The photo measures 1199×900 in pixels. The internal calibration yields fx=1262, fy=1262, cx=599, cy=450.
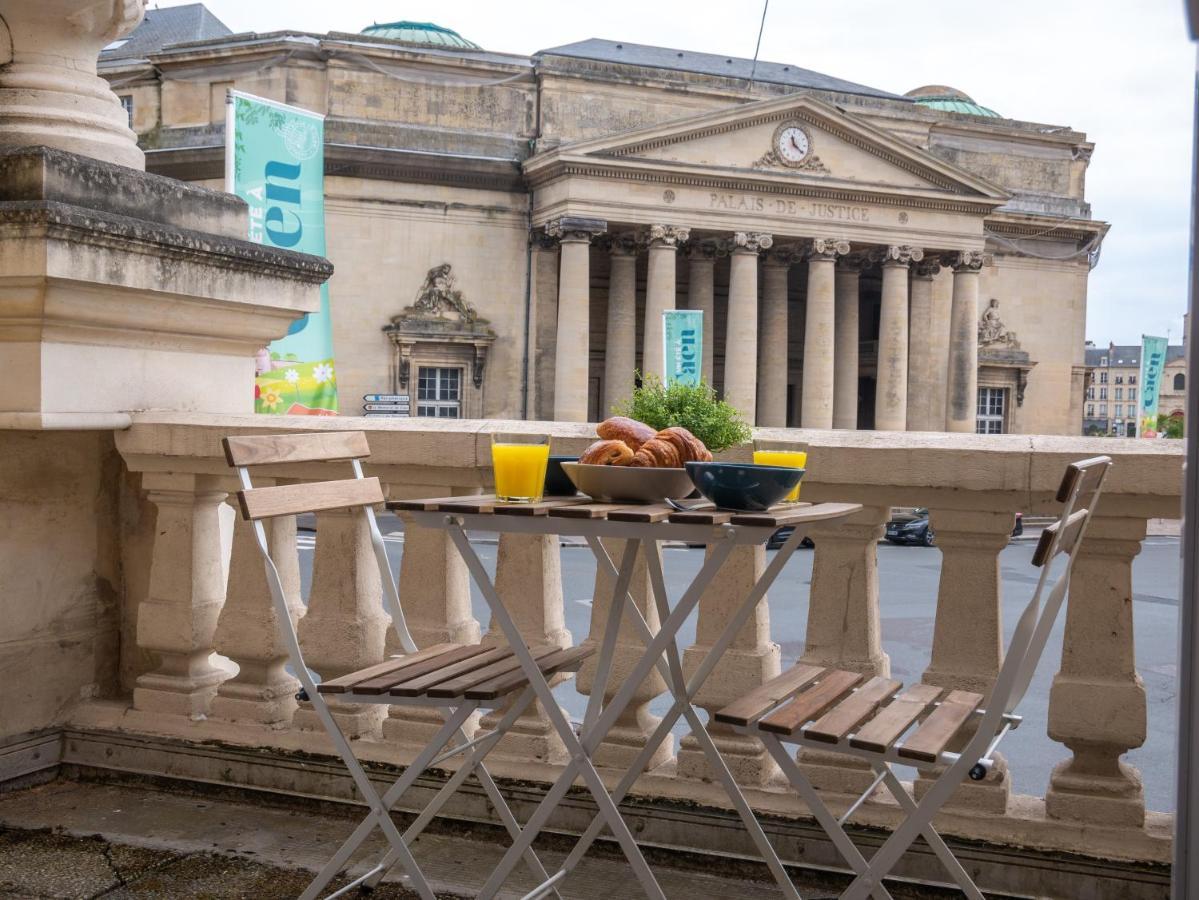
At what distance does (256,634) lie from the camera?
3.90 metres

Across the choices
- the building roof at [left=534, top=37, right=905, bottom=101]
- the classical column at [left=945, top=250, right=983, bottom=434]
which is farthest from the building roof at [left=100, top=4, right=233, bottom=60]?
the classical column at [left=945, top=250, right=983, bottom=434]

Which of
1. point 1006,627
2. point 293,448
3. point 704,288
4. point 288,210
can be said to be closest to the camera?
point 293,448

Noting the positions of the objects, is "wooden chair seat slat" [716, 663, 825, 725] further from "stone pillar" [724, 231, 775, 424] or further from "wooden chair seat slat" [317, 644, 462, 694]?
"stone pillar" [724, 231, 775, 424]

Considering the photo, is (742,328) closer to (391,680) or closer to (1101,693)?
(1101,693)

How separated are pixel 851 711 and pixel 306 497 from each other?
139 centimetres

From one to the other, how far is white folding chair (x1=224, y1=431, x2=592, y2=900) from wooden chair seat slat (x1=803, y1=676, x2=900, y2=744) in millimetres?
679

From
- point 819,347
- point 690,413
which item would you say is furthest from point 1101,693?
point 819,347

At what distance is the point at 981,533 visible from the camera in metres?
3.24

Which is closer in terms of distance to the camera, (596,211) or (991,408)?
(596,211)

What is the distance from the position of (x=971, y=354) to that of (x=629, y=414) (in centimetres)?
4514

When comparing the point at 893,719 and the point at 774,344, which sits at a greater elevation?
the point at 774,344

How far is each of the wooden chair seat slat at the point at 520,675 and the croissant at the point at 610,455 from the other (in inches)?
20.3

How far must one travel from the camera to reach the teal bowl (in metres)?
2.49

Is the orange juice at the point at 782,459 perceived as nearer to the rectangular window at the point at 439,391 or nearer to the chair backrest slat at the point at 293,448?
the chair backrest slat at the point at 293,448
